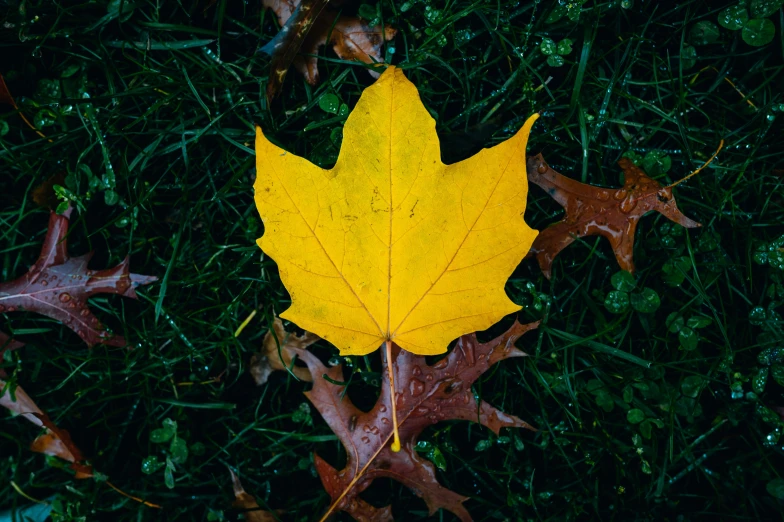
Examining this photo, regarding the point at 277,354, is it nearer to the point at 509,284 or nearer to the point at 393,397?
the point at 393,397

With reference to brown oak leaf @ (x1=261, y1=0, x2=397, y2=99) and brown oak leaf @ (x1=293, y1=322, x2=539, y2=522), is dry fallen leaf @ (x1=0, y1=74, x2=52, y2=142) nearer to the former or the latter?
brown oak leaf @ (x1=261, y1=0, x2=397, y2=99)

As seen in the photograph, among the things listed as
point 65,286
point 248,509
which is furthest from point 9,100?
point 248,509

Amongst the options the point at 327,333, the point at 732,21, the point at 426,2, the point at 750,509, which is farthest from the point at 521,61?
the point at 750,509

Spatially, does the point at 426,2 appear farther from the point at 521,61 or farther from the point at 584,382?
the point at 584,382

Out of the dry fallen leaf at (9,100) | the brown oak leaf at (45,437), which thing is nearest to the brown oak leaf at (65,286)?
the brown oak leaf at (45,437)

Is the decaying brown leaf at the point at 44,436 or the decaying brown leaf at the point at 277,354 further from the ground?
the decaying brown leaf at the point at 277,354

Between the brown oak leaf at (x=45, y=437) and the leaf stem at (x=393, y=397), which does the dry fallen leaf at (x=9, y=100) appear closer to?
the brown oak leaf at (x=45, y=437)
